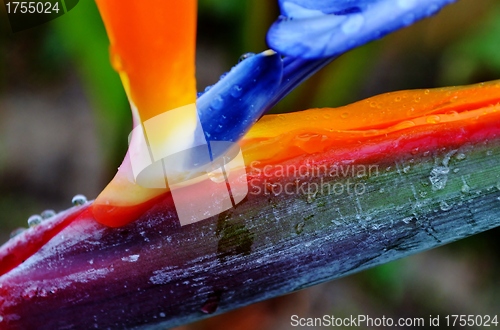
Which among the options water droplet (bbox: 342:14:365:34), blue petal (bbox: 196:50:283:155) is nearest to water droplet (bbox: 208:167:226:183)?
blue petal (bbox: 196:50:283:155)

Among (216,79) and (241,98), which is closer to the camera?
(241,98)

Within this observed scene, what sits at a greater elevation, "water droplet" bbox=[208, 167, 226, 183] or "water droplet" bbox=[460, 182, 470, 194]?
"water droplet" bbox=[208, 167, 226, 183]

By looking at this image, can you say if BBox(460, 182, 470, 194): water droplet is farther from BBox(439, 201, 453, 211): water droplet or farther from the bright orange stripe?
the bright orange stripe

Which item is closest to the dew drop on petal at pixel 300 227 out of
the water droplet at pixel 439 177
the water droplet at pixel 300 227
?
the water droplet at pixel 300 227

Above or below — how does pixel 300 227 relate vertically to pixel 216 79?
below

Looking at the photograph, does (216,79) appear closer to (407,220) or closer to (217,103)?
(217,103)

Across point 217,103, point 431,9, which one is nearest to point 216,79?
point 217,103

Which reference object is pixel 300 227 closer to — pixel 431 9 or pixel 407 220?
pixel 407 220

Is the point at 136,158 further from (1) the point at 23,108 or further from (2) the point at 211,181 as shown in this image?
(1) the point at 23,108
